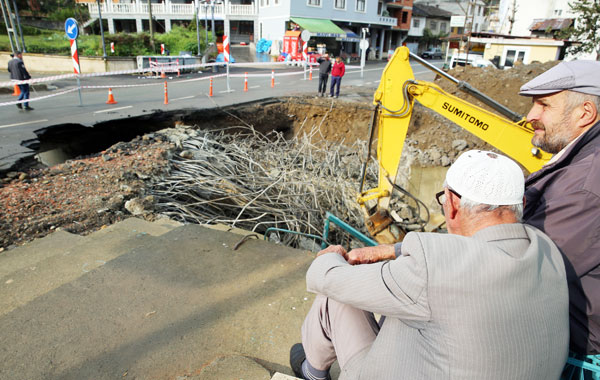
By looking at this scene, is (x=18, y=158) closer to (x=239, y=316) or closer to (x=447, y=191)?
(x=239, y=316)

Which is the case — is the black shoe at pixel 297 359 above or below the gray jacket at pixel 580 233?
below

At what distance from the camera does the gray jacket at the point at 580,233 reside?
155cm

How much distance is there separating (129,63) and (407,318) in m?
20.9

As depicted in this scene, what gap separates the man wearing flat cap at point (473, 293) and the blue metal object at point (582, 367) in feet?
1.24

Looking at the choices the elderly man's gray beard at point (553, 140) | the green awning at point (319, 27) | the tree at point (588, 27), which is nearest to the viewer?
the elderly man's gray beard at point (553, 140)

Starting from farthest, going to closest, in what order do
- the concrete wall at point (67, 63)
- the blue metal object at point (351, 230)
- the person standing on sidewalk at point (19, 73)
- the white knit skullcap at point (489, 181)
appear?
the concrete wall at point (67, 63), the person standing on sidewalk at point (19, 73), the blue metal object at point (351, 230), the white knit skullcap at point (489, 181)

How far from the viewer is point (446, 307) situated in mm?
1213

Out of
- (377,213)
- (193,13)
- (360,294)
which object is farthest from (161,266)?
(193,13)

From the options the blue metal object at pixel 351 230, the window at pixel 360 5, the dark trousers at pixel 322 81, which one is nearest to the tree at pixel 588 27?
the dark trousers at pixel 322 81

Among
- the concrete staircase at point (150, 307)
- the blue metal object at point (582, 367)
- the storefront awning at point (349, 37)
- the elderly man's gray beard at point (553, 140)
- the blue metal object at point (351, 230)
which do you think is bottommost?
the concrete staircase at point (150, 307)

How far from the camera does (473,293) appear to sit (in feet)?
3.88

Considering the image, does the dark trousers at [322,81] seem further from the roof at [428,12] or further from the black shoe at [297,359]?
the roof at [428,12]

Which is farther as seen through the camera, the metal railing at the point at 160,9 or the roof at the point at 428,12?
the roof at the point at 428,12

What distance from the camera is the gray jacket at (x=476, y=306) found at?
118cm
